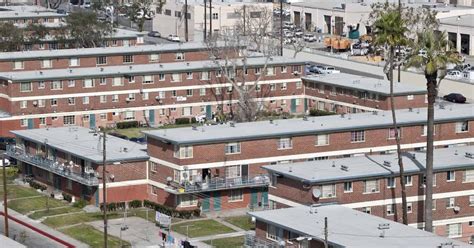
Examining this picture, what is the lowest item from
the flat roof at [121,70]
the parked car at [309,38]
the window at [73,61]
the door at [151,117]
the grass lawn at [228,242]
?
the grass lawn at [228,242]

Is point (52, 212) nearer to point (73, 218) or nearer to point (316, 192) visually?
point (73, 218)

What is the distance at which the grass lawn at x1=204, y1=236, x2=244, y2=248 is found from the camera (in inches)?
2682

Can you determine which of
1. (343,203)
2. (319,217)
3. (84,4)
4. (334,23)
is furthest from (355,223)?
(84,4)

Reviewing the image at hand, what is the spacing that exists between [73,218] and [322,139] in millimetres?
16016

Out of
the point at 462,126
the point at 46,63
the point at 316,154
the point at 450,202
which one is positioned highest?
the point at 46,63

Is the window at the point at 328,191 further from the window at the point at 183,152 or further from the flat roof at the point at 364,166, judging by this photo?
the window at the point at 183,152

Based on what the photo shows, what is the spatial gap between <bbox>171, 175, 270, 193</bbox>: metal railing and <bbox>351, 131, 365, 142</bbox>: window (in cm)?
681

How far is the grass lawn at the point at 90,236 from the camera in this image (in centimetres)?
6906

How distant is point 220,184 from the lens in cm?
7694

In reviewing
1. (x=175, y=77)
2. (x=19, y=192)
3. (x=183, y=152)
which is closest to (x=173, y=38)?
(x=175, y=77)

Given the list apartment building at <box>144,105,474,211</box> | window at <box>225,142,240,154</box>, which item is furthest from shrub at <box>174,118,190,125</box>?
window at <box>225,142,240,154</box>

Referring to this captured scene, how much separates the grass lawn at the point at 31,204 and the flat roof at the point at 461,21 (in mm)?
71370

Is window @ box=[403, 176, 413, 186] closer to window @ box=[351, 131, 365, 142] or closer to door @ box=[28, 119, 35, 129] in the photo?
window @ box=[351, 131, 365, 142]

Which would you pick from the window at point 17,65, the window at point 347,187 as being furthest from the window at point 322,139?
the window at point 17,65
